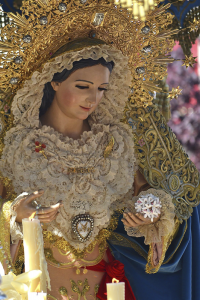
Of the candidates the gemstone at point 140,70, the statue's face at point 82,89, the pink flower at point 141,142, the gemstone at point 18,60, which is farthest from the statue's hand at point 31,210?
the gemstone at point 140,70

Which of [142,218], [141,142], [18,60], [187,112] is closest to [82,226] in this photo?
[142,218]

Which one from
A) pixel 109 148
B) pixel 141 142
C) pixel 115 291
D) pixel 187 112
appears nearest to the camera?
pixel 115 291

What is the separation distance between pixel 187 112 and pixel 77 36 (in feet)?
12.8

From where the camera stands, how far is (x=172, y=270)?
8.80 feet

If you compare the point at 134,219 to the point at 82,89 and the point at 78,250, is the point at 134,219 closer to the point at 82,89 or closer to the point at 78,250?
the point at 78,250

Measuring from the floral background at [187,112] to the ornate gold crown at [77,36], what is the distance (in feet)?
11.3

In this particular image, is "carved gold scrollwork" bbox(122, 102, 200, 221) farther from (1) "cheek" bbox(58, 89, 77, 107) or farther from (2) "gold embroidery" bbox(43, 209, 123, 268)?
(1) "cheek" bbox(58, 89, 77, 107)

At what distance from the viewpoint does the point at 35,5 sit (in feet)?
7.22

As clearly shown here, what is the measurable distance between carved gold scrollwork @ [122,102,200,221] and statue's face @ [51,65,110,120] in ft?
1.12

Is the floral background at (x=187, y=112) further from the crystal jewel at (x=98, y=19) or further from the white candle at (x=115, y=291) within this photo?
the white candle at (x=115, y=291)

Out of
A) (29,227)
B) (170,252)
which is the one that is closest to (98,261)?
(170,252)

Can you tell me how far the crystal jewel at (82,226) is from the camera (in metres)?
2.35

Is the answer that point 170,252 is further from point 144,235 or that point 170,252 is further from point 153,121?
point 153,121

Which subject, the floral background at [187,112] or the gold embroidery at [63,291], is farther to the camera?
the floral background at [187,112]
